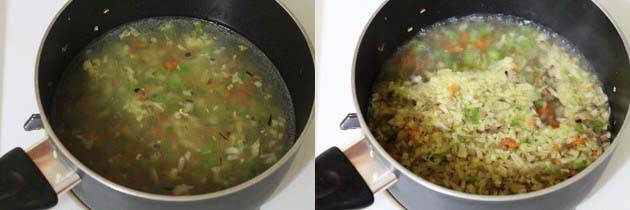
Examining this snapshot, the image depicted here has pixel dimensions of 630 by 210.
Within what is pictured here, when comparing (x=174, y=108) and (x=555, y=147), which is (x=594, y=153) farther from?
(x=174, y=108)

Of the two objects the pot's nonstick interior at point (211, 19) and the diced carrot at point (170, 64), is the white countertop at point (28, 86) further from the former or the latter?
the diced carrot at point (170, 64)

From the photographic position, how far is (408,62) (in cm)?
123

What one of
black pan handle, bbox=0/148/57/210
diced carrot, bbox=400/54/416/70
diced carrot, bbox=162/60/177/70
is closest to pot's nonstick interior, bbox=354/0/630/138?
diced carrot, bbox=400/54/416/70

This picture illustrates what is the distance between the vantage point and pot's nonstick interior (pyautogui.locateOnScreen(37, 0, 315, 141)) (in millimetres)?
1158

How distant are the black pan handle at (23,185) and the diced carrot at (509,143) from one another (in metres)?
0.61

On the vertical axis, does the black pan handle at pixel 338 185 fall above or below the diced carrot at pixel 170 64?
below

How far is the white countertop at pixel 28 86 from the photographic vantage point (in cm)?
116

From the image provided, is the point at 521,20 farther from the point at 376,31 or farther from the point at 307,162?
the point at 307,162

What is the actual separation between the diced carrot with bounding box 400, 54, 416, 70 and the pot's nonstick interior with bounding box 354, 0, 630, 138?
23mm

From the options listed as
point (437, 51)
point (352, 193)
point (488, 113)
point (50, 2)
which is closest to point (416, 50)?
point (437, 51)

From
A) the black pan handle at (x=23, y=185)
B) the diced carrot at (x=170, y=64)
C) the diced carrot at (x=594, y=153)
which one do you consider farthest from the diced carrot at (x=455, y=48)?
the black pan handle at (x=23, y=185)

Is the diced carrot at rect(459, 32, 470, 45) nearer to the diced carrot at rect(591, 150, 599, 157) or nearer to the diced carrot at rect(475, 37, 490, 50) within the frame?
the diced carrot at rect(475, 37, 490, 50)

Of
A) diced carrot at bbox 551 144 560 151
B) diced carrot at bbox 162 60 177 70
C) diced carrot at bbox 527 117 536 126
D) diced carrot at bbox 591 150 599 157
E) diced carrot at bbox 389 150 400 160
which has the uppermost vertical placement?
diced carrot at bbox 162 60 177 70

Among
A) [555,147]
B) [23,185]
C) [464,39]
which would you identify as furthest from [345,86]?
[23,185]
